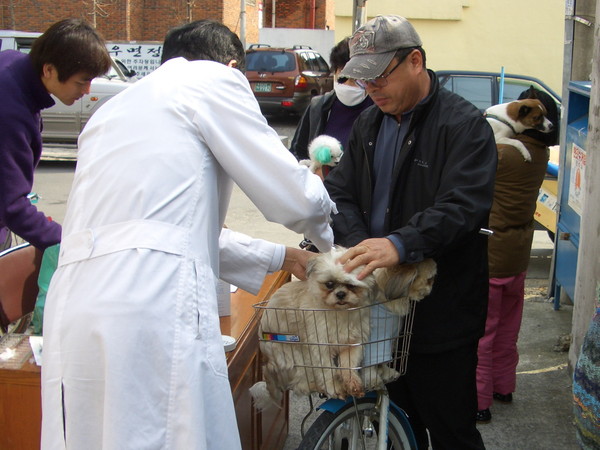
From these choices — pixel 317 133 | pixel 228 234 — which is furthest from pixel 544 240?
pixel 228 234

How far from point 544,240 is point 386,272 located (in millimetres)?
6856

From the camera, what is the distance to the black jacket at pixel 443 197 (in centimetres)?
240

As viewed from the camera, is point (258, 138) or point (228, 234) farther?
point (228, 234)

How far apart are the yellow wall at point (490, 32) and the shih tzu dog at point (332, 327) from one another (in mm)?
16378

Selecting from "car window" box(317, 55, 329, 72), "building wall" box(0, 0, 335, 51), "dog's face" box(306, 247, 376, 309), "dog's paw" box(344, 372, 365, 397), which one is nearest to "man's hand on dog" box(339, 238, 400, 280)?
"dog's face" box(306, 247, 376, 309)

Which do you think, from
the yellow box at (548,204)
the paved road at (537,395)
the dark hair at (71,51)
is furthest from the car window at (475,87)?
the dark hair at (71,51)

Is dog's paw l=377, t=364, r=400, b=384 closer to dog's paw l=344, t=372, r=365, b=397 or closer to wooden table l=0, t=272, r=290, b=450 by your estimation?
dog's paw l=344, t=372, r=365, b=397

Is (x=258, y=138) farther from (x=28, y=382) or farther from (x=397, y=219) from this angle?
(x=28, y=382)

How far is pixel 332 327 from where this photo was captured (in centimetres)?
230

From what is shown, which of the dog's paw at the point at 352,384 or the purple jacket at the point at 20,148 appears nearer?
the dog's paw at the point at 352,384

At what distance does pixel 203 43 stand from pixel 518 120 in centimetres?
254

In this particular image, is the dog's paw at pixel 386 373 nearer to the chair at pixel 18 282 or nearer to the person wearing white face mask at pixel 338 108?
the chair at pixel 18 282

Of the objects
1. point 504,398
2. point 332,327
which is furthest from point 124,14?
point 332,327

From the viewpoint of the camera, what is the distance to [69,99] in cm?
332
